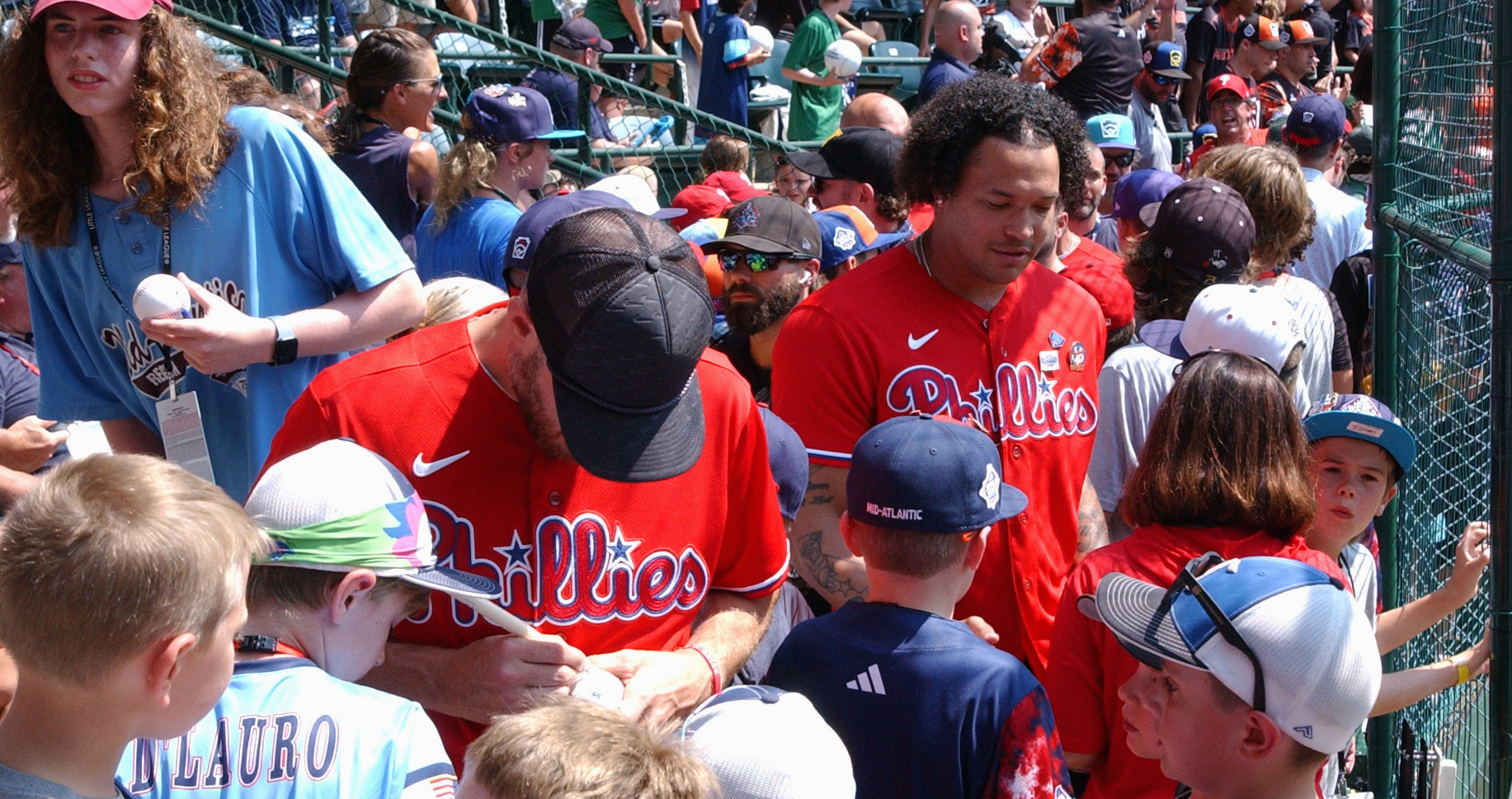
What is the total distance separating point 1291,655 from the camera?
2.04 metres

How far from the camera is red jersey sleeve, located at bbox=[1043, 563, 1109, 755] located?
8.76 ft

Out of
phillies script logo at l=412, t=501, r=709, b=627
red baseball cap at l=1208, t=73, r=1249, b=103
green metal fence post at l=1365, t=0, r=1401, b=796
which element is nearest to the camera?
phillies script logo at l=412, t=501, r=709, b=627

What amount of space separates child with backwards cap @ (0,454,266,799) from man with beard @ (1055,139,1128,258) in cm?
337

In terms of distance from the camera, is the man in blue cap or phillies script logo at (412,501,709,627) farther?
the man in blue cap

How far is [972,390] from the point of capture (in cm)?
310

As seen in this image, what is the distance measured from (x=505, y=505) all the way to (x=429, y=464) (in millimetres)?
139

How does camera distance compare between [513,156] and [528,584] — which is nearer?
[528,584]

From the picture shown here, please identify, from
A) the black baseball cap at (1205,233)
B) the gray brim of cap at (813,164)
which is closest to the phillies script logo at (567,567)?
the black baseball cap at (1205,233)

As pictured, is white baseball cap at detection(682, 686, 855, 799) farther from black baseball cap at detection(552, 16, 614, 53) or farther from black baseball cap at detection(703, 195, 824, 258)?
black baseball cap at detection(552, 16, 614, 53)

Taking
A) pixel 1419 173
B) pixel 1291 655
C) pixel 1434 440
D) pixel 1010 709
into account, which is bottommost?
pixel 1434 440

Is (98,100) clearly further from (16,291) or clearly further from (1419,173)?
(1419,173)

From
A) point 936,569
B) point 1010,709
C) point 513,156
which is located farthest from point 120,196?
point 513,156

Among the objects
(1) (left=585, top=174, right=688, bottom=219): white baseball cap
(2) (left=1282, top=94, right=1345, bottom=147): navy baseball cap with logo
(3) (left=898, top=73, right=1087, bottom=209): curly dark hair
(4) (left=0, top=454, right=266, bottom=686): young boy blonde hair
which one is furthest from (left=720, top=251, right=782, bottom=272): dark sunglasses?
(2) (left=1282, top=94, right=1345, bottom=147): navy baseball cap with logo

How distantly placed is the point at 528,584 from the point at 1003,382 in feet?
4.39
